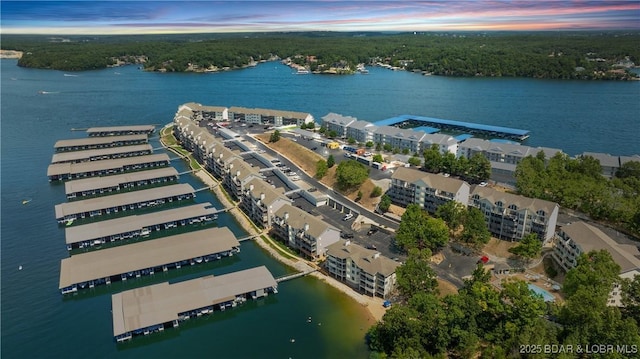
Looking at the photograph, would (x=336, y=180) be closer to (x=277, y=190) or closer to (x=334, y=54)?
(x=277, y=190)

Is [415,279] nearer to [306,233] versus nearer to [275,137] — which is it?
[306,233]

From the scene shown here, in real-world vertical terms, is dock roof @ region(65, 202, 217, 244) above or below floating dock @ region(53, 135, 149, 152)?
below

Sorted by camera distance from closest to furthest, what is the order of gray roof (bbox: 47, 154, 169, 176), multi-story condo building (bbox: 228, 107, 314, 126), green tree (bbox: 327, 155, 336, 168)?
1. green tree (bbox: 327, 155, 336, 168)
2. gray roof (bbox: 47, 154, 169, 176)
3. multi-story condo building (bbox: 228, 107, 314, 126)

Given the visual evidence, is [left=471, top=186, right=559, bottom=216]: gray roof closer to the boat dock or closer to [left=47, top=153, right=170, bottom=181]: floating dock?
the boat dock

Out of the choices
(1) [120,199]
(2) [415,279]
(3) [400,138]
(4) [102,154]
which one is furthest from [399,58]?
(2) [415,279]

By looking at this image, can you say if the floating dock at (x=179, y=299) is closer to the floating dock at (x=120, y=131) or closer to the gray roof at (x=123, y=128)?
the floating dock at (x=120, y=131)

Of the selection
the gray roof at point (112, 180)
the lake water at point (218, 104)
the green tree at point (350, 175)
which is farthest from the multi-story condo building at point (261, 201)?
the gray roof at point (112, 180)

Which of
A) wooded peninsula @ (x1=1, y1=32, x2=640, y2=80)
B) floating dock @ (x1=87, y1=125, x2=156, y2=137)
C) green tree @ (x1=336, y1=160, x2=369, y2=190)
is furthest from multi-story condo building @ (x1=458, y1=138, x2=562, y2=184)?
wooded peninsula @ (x1=1, y1=32, x2=640, y2=80)
